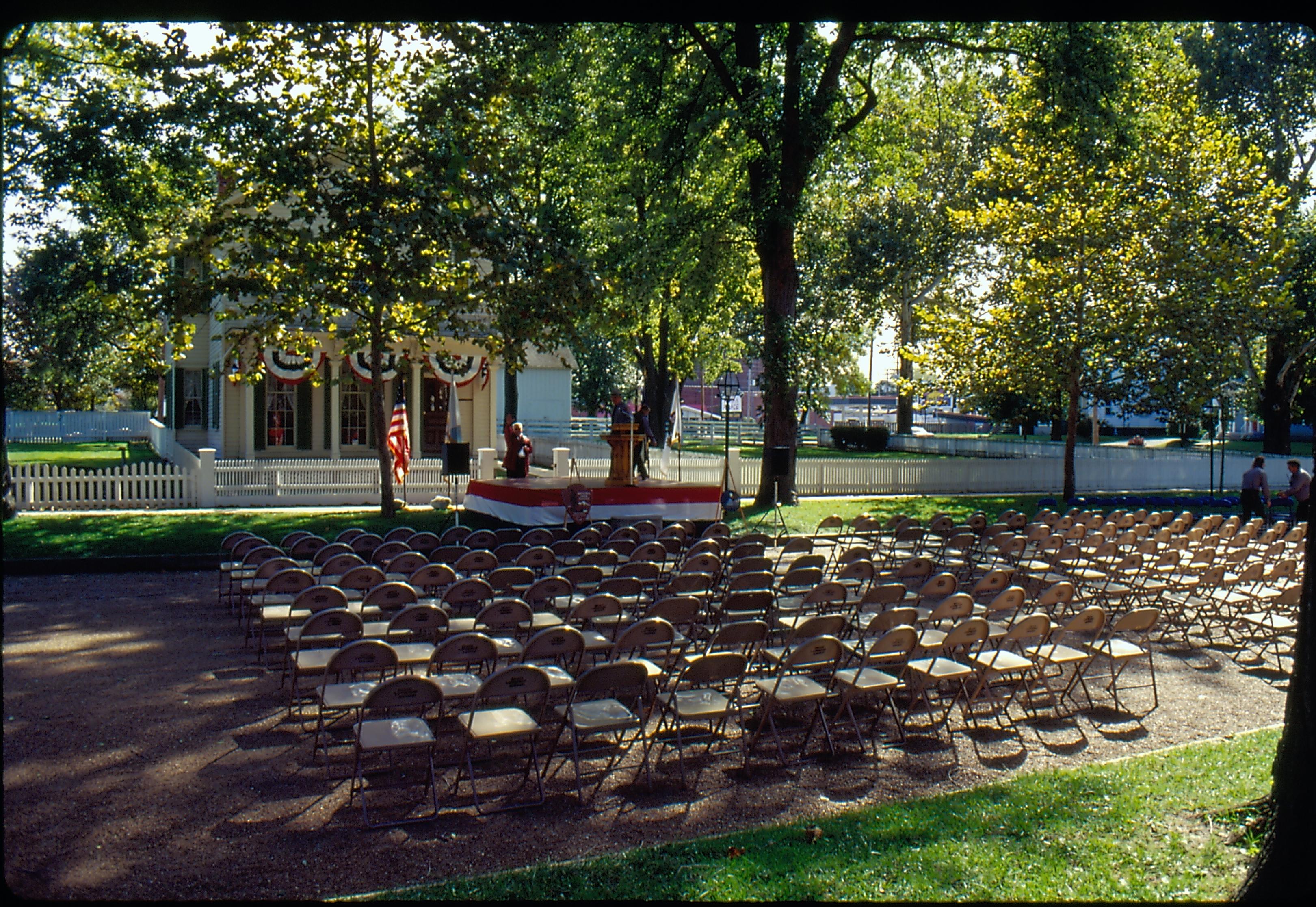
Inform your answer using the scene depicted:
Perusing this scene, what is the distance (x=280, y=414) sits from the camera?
24984 millimetres

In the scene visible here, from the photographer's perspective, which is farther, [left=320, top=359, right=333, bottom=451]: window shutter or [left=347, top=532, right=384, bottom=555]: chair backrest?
[left=320, top=359, right=333, bottom=451]: window shutter

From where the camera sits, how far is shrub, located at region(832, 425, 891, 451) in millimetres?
42562

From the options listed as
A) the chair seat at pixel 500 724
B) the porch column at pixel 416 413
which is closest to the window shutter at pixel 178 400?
the porch column at pixel 416 413

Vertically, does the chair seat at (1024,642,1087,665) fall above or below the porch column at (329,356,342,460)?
below

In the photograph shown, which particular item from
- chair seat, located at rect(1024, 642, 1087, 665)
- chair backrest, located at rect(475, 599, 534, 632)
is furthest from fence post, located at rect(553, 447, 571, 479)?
chair seat, located at rect(1024, 642, 1087, 665)

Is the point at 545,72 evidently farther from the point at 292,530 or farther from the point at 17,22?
the point at 17,22

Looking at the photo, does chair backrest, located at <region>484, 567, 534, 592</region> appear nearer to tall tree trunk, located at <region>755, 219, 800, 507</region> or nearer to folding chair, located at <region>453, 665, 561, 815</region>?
folding chair, located at <region>453, 665, 561, 815</region>

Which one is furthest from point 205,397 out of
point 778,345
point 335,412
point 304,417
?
point 778,345

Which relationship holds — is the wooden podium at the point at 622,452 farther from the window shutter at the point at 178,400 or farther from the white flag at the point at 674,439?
the window shutter at the point at 178,400

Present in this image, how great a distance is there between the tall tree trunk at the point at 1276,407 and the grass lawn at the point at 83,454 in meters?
32.3

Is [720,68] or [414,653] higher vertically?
[720,68]

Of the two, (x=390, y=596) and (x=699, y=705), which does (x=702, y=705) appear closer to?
(x=699, y=705)

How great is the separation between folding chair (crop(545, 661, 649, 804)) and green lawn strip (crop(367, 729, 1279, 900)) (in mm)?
943

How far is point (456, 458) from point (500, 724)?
9946mm
